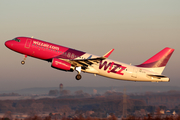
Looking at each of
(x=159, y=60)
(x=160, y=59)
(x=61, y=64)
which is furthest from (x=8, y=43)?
(x=160, y=59)

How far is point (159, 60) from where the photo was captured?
51.3 metres

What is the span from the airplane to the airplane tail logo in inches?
29.8

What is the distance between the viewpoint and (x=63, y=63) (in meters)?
44.7

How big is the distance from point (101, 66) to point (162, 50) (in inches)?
520

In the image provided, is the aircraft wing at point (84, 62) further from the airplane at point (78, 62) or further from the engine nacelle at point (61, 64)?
the engine nacelle at point (61, 64)

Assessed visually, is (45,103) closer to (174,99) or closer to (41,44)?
(41,44)

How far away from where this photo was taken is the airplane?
1778 inches

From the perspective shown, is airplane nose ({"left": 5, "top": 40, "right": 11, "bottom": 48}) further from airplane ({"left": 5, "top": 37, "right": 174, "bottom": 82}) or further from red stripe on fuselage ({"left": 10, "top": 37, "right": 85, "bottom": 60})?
red stripe on fuselage ({"left": 10, "top": 37, "right": 85, "bottom": 60})

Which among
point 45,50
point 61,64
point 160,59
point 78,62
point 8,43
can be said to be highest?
point 160,59

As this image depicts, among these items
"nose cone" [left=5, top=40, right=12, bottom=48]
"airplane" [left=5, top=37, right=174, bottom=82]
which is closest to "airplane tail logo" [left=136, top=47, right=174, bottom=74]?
"airplane" [left=5, top=37, right=174, bottom=82]

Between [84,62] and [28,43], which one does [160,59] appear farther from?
[28,43]

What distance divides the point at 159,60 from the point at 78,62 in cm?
1600

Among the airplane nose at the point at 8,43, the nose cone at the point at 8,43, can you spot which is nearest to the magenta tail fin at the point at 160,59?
the nose cone at the point at 8,43

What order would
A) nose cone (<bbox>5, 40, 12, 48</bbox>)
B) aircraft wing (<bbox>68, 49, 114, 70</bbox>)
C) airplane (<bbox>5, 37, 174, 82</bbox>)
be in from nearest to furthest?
aircraft wing (<bbox>68, 49, 114, 70</bbox>), airplane (<bbox>5, 37, 174, 82</bbox>), nose cone (<bbox>5, 40, 12, 48</bbox>)
